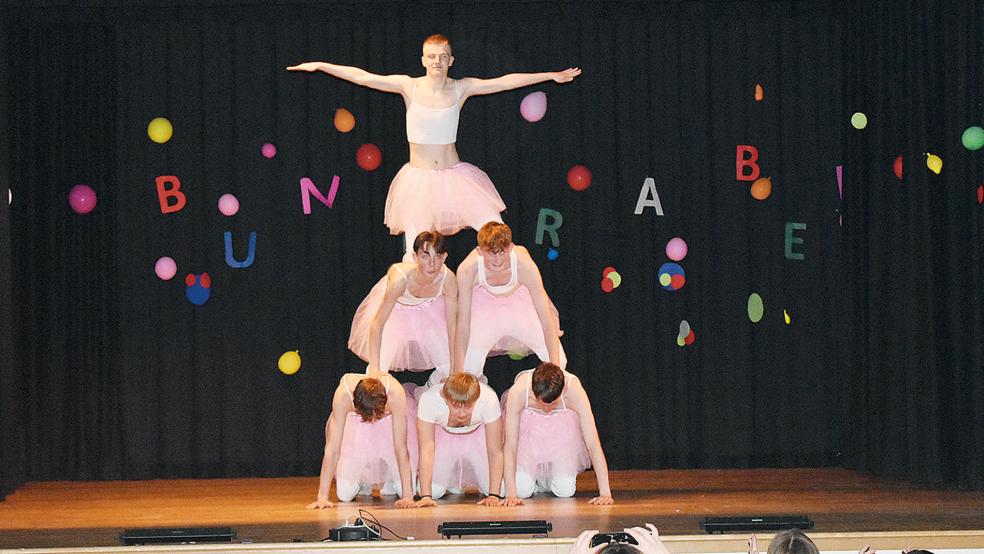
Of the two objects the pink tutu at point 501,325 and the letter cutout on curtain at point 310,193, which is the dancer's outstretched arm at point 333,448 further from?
the letter cutout on curtain at point 310,193

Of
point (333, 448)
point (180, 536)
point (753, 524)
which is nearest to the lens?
point (180, 536)

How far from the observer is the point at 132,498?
657 centimetres

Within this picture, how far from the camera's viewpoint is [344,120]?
7258 millimetres

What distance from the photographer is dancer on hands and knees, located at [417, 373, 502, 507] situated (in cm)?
594

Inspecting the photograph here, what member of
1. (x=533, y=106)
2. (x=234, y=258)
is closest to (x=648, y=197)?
(x=533, y=106)

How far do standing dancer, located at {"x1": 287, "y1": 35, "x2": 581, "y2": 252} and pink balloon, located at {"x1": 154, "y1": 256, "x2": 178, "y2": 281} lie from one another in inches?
56.5

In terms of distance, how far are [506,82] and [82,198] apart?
2384mm

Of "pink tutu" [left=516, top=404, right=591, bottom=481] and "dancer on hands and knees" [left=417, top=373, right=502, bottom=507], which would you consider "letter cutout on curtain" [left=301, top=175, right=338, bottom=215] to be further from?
"pink tutu" [left=516, top=404, right=591, bottom=481]

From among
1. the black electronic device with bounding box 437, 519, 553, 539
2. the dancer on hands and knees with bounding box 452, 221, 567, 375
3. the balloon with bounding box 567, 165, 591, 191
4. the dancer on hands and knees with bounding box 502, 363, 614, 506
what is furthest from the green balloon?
the black electronic device with bounding box 437, 519, 553, 539

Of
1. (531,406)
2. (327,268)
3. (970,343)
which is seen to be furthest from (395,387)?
(970,343)

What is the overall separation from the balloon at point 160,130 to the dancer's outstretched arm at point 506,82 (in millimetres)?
1727

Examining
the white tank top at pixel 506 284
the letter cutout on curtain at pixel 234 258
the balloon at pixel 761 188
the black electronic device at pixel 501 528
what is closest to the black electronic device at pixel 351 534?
the black electronic device at pixel 501 528

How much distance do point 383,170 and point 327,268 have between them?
24.0 inches

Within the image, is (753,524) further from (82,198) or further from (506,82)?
(82,198)
